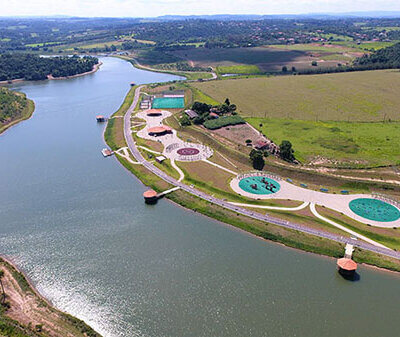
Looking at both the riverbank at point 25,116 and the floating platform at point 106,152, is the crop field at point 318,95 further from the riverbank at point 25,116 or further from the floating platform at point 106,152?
the riverbank at point 25,116

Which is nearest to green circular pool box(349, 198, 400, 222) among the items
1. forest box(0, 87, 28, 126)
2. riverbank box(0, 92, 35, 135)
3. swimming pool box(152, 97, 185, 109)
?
swimming pool box(152, 97, 185, 109)

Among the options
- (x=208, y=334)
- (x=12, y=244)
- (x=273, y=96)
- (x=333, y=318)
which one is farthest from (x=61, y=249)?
(x=273, y=96)

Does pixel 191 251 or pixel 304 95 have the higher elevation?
pixel 304 95

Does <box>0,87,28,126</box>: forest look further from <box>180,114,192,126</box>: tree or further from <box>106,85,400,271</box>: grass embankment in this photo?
<box>106,85,400,271</box>: grass embankment

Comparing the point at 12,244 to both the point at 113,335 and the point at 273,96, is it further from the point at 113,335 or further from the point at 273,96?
the point at 273,96

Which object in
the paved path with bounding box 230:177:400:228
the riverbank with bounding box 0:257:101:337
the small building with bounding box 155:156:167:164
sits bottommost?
the riverbank with bounding box 0:257:101:337

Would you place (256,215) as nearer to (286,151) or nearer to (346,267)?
(346,267)

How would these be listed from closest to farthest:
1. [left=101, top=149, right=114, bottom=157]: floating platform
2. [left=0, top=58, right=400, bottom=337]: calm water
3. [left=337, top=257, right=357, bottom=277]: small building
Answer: [left=0, top=58, right=400, bottom=337]: calm water → [left=337, top=257, right=357, bottom=277]: small building → [left=101, top=149, right=114, bottom=157]: floating platform

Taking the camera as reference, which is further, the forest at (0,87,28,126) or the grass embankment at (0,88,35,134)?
the forest at (0,87,28,126)

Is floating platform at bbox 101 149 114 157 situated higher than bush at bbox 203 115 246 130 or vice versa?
bush at bbox 203 115 246 130
